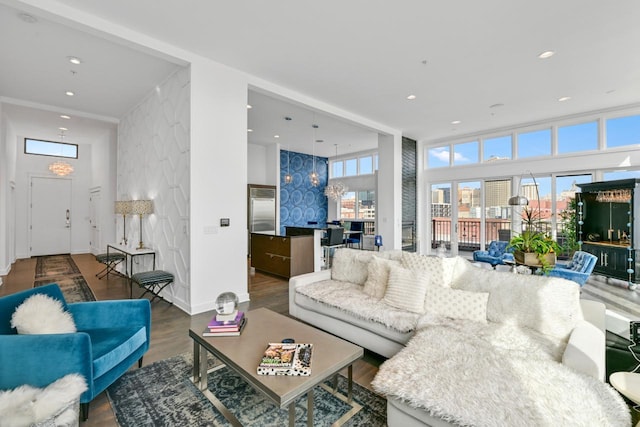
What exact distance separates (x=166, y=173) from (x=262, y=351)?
3.50m

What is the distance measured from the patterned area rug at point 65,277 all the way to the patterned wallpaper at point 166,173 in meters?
0.87

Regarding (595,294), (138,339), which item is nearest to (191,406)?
(138,339)

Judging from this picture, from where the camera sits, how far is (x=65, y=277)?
18.7 feet

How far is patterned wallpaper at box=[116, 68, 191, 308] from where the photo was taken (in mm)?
3893

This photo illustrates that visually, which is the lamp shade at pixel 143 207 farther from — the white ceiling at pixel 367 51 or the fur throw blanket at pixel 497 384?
the fur throw blanket at pixel 497 384

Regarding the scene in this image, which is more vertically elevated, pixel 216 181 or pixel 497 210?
pixel 216 181

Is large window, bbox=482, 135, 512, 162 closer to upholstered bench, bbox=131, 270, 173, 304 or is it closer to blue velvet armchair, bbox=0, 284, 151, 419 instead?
upholstered bench, bbox=131, 270, 173, 304

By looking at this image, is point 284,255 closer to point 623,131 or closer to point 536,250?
point 536,250

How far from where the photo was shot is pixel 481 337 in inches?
80.9

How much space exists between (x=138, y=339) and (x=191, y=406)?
25.5 inches

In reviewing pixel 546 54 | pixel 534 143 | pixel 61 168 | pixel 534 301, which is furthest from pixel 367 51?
pixel 61 168

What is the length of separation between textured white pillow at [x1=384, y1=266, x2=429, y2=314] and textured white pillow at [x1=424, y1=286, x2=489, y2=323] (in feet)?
0.22

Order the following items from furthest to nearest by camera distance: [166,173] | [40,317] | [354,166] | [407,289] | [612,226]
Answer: [354,166] < [612,226] < [166,173] < [407,289] < [40,317]

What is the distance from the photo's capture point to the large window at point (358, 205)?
10.3 m
